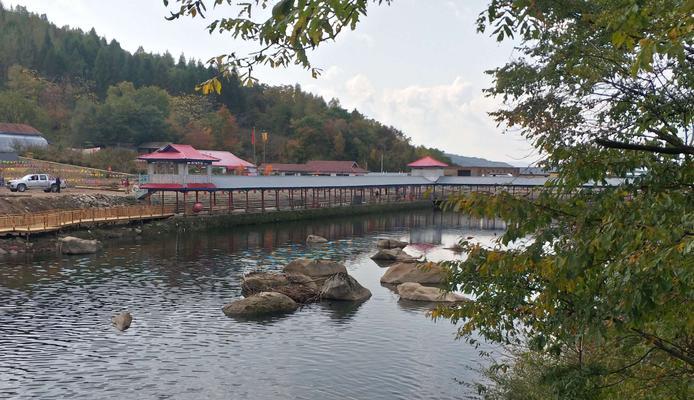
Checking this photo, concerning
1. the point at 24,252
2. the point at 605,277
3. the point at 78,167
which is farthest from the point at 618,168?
the point at 78,167

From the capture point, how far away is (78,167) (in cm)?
8006

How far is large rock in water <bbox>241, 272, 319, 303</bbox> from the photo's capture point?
27808mm

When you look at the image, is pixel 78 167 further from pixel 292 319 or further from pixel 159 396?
pixel 159 396

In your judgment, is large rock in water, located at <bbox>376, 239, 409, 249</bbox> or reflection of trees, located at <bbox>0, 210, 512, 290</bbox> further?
large rock in water, located at <bbox>376, 239, 409, 249</bbox>

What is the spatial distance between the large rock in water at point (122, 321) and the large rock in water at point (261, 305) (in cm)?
411

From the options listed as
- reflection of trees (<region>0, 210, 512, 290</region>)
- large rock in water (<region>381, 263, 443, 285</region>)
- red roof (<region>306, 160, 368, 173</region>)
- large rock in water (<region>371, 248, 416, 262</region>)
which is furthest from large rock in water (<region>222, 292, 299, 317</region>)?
red roof (<region>306, 160, 368, 173</region>)

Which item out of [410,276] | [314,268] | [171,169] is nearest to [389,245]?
[410,276]

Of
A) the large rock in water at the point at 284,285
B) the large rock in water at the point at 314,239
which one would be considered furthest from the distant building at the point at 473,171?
the large rock in water at the point at 284,285

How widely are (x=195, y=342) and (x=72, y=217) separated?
28.3 metres

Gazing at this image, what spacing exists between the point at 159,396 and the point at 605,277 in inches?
552

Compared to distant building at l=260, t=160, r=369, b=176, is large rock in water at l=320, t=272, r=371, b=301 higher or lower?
lower

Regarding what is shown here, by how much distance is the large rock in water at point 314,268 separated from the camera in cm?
3250

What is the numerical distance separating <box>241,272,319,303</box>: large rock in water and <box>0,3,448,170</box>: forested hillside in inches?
3259

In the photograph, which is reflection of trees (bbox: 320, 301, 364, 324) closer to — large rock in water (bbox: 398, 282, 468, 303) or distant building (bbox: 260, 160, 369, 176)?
large rock in water (bbox: 398, 282, 468, 303)
